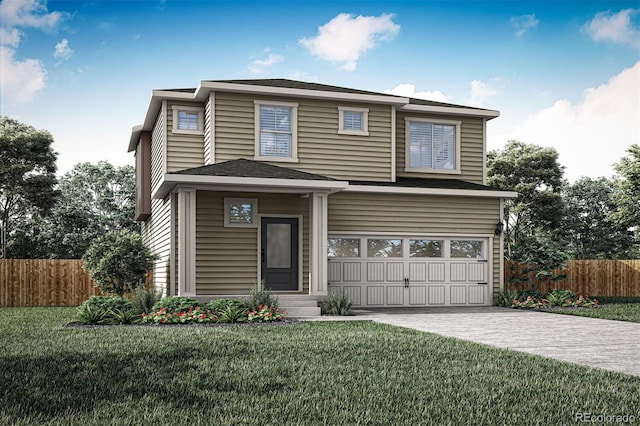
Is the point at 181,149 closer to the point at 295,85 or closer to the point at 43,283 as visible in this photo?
the point at 295,85

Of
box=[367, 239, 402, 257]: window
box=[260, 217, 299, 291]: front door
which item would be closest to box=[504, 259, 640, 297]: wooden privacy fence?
box=[367, 239, 402, 257]: window

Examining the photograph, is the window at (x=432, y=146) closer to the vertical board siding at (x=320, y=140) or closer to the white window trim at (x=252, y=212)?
the vertical board siding at (x=320, y=140)

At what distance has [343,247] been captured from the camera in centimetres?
1930

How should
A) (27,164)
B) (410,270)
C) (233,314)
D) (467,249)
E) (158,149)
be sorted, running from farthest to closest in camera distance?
(27,164), (158,149), (467,249), (410,270), (233,314)

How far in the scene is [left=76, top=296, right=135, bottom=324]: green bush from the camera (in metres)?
14.1

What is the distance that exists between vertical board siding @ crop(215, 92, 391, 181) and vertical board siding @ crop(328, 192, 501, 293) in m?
0.99

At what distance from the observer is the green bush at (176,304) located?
14781 millimetres

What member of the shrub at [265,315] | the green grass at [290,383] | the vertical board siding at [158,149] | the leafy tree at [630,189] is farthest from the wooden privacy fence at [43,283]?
the leafy tree at [630,189]

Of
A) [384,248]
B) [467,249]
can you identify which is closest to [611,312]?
[467,249]

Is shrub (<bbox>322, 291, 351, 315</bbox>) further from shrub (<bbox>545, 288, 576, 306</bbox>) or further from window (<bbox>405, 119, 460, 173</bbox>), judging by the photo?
shrub (<bbox>545, 288, 576, 306</bbox>)

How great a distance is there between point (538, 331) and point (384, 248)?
6.91 metres

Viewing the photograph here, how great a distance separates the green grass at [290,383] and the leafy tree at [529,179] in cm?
2841

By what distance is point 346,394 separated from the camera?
22.9ft

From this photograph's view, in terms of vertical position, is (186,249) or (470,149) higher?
(470,149)
